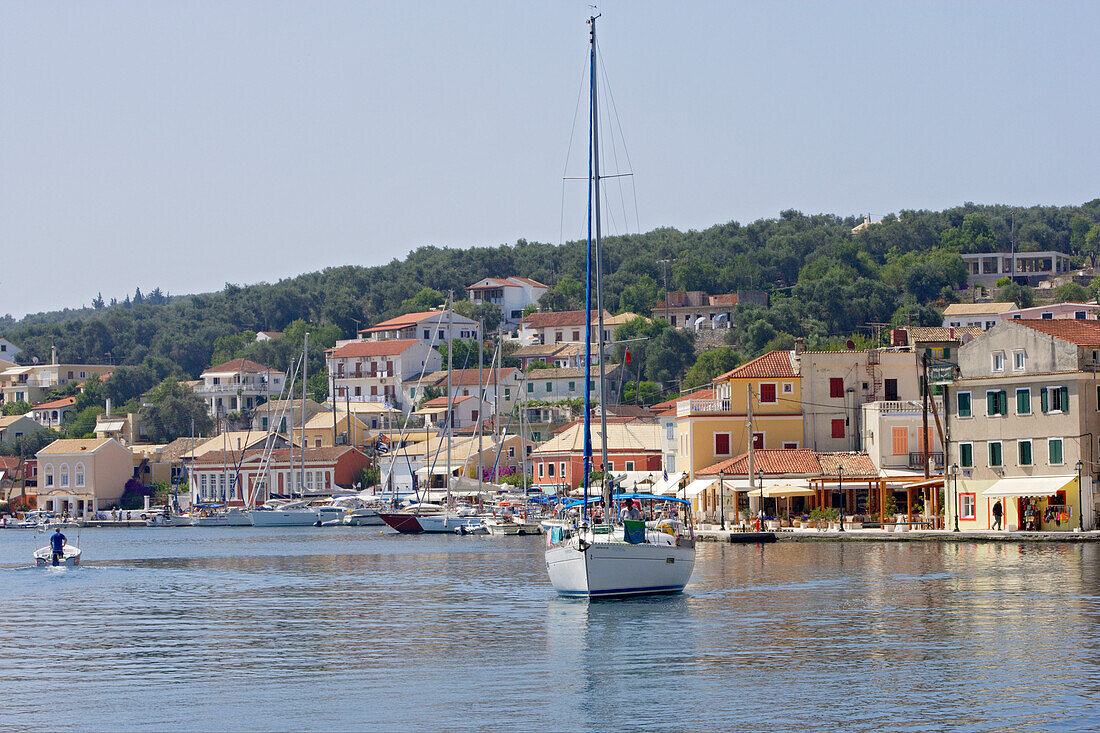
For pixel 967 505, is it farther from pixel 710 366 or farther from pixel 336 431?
pixel 336 431

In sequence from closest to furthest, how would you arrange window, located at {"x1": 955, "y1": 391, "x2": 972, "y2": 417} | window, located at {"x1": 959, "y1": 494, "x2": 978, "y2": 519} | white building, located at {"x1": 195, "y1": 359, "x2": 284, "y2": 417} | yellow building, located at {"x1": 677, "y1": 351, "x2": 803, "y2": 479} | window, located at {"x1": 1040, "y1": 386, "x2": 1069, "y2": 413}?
window, located at {"x1": 1040, "y1": 386, "x2": 1069, "y2": 413}
window, located at {"x1": 959, "y1": 494, "x2": 978, "y2": 519}
window, located at {"x1": 955, "y1": 391, "x2": 972, "y2": 417}
yellow building, located at {"x1": 677, "y1": 351, "x2": 803, "y2": 479}
white building, located at {"x1": 195, "y1": 359, "x2": 284, "y2": 417}

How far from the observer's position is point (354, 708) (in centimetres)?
2519

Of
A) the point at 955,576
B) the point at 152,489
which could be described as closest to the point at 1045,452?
the point at 955,576

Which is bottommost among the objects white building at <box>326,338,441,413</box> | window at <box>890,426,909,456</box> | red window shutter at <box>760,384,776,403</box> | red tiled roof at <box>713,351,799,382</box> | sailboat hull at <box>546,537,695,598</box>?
sailboat hull at <box>546,537,695,598</box>

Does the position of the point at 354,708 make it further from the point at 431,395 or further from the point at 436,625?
the point at 431,395

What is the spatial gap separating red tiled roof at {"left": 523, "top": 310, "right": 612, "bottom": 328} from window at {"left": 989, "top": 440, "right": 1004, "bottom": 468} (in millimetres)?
114358

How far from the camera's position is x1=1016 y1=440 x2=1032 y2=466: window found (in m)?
62.2

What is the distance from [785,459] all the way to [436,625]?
4228 cm

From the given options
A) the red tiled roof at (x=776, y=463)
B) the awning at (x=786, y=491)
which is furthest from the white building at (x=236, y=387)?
the awning at (x=786, y=491)

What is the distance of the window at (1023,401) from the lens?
62219 mm

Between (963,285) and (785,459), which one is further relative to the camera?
(963,285)

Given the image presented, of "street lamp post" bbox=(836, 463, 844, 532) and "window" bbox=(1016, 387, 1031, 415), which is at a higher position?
"window" bbox=(1016, 387, 1031, 415)

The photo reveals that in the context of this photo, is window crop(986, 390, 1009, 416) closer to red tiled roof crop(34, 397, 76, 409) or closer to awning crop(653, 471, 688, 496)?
awning crop(653, 471, 688, 496)

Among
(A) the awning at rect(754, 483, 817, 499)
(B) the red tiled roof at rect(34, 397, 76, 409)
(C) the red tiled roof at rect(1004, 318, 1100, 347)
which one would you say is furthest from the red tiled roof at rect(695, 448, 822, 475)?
(B) the red tiled roof at rect(34, 397, 76, 409)
